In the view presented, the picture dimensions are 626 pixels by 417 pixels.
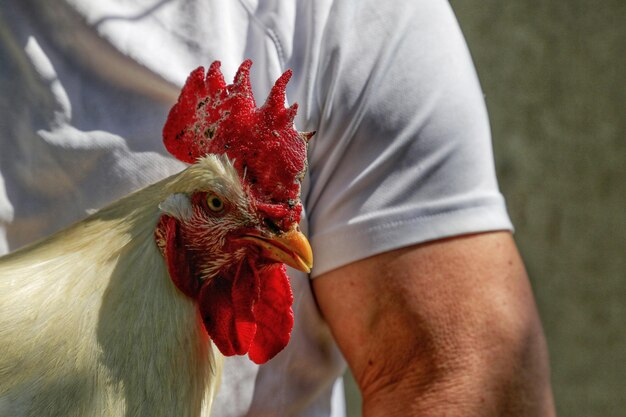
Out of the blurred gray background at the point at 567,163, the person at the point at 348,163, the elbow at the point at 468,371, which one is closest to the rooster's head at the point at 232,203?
the person at the point at 348,163

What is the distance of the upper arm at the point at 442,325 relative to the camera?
1.60 metres

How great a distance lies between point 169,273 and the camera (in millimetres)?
1365

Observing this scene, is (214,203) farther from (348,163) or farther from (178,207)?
(348,163)

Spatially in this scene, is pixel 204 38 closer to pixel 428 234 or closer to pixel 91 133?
pixel 91 133

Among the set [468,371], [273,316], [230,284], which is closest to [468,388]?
[468,371]

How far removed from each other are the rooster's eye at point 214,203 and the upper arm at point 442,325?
364 millimetres

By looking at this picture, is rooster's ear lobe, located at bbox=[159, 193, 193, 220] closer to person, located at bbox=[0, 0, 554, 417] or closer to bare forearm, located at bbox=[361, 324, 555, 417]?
person, located at bbox=[0, 0, 554, 417]

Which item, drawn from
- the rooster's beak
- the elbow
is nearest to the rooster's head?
the rooster's beak

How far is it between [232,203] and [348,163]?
1.17 ft

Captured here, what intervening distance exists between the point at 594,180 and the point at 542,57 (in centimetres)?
50

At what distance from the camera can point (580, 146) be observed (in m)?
3.34

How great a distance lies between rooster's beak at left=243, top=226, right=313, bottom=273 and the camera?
1.33m

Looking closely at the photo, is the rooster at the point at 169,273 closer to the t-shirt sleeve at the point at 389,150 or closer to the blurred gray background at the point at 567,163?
the t-shirt sleeve at the point at 389,150

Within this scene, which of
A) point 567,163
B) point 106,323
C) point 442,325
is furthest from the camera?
point 567,163
